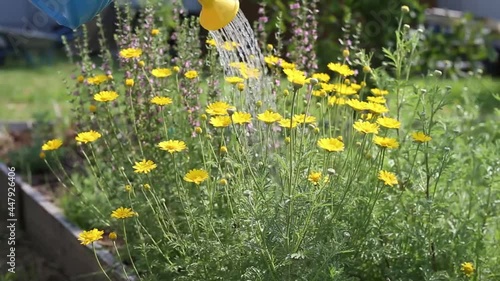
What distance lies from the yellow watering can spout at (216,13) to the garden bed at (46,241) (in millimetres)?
1102

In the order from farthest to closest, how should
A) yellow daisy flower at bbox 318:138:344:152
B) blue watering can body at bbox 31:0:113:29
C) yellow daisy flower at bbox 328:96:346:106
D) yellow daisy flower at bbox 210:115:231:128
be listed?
yellow daisy flower at bbox 328:96:346:106, blue watering can body at bbox 31:0:113:29, yellow daisy flower at bbox 210:115:231:128, yellow daisy flower at bbox 318:138:344:152

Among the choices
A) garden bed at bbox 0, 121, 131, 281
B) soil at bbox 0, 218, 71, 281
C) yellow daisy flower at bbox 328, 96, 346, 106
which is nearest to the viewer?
yellow daisy flower at bbox 328, 96, 346, 106

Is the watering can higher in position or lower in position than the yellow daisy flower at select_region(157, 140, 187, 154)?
higher

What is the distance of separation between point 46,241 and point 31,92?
421cm

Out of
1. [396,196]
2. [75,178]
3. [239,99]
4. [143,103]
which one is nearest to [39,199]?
[75,178]

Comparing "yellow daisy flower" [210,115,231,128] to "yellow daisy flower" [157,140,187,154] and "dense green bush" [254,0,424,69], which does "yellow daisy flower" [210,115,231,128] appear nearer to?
"yellow daisy flower" [157,140,187,154]

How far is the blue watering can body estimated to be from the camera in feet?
8.09

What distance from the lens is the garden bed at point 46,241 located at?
348 cm

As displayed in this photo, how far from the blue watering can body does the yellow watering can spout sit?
31 cm

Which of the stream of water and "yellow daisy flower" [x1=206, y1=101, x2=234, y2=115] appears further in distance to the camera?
the stream of water

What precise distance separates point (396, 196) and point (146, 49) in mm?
1205

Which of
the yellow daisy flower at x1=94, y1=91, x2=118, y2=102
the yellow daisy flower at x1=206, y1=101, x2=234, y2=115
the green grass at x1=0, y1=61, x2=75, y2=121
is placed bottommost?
the green grass at x1=0, y1=61, x2=75, y2=121


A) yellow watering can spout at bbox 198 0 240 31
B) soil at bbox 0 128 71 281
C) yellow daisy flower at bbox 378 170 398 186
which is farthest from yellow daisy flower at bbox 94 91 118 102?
soil at bbox 0 128 71 281

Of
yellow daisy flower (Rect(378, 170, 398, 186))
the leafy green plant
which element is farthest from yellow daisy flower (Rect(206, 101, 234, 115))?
yellow daisy flower (Rect(378, 170, 398, 186))
